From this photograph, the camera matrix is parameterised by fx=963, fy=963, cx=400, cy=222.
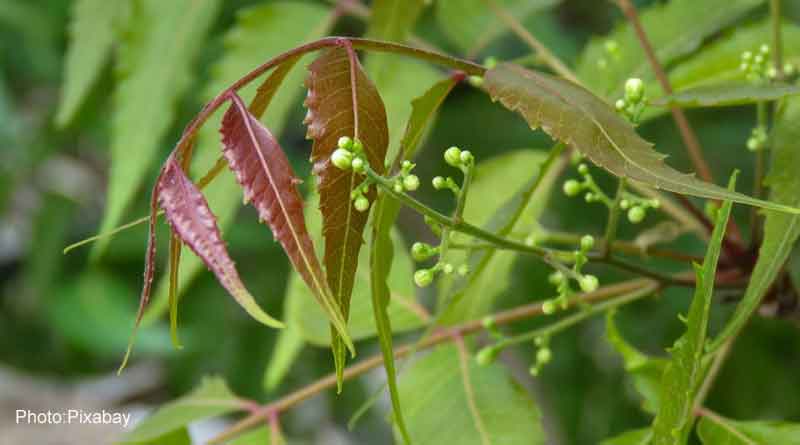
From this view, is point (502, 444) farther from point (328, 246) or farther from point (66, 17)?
point (66, 17)

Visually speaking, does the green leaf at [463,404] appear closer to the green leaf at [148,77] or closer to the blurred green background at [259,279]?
the green leaf at [148,77]

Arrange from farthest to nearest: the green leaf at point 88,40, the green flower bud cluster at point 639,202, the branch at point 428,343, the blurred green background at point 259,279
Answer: the blurred green background at point 259,279 < the green leaf at point 88,40 < the branch at point 428,343 < the green flower bud cluster at point 639,202

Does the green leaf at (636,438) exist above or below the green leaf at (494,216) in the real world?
below

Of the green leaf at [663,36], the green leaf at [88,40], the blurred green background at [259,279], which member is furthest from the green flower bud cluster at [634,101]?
the blurred green background at [259,279]

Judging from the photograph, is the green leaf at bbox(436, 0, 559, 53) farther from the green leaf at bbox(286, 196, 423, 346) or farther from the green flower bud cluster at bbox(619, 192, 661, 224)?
the green flower bud cluster at bbox(619, 192, 661, 224)

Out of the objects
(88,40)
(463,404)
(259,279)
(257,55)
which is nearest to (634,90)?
(463,404)

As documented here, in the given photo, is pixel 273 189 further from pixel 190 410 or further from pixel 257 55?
pixel 257 55

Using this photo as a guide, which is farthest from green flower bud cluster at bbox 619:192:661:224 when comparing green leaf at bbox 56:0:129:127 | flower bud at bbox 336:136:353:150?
green leaf at bbox 56:0:129:127

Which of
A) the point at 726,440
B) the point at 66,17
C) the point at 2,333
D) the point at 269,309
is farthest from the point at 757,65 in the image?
the point at 2,333
